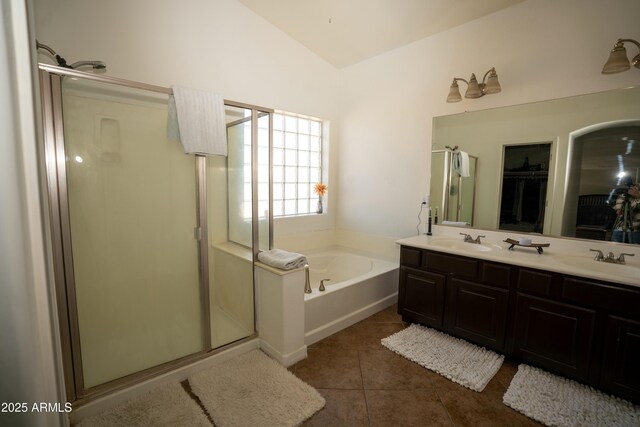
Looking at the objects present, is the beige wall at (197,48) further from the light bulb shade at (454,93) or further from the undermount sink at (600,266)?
the undermount sink at (600,266)

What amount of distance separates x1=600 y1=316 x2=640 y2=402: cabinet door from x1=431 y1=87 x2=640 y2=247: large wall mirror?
2.40 ft

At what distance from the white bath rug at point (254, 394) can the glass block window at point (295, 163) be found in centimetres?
187

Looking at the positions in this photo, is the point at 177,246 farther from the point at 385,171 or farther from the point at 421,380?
the point at 385,171

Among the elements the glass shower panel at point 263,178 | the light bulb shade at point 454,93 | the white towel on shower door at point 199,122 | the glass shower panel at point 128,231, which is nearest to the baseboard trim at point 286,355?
the glass shower panel at point 128,231

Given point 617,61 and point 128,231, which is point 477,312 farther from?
point 128,231

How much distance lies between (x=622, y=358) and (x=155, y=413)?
110 inches

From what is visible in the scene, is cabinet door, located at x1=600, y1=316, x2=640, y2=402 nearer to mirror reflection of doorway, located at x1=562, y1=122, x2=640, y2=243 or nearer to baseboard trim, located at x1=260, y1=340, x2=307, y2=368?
mirror reflection of doorway, located at x1=562, y1=122, x2=640, y2=243

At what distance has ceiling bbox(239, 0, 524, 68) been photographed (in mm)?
2465

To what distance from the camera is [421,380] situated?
1.94m

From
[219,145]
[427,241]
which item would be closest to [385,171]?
[427,241]

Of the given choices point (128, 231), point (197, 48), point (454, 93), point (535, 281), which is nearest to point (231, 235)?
point (128, 231)

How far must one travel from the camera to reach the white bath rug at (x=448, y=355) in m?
1.95

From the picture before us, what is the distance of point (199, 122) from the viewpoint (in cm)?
187

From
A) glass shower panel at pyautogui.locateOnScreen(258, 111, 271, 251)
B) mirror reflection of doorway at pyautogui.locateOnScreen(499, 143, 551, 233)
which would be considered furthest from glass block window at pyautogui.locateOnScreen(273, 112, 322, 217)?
mirror reflection of doorway at pyautogui.locateOnScreen(499, 143, 551, 233)
